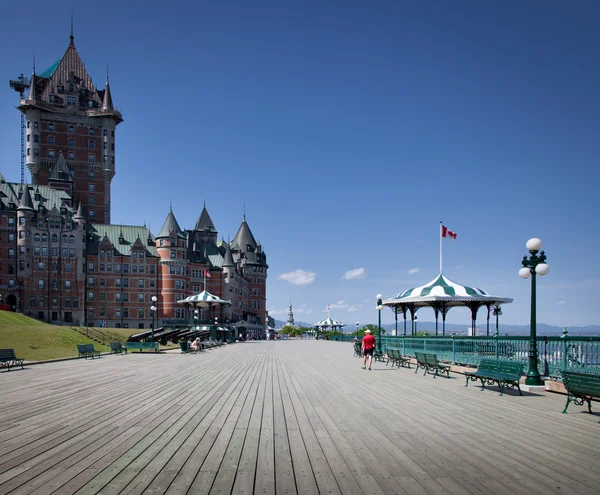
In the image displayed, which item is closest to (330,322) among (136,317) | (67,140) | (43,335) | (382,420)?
(136,317)

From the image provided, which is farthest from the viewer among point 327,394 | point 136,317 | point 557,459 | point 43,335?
point 136,317

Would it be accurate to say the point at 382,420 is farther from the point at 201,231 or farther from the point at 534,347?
the point at 201,231

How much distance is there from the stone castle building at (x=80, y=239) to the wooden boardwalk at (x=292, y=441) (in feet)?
222

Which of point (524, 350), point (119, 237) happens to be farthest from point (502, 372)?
point (119, 237)

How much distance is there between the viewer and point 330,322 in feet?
269

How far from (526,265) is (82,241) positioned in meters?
75.4

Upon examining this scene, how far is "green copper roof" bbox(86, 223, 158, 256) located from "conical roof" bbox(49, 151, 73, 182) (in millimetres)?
9202

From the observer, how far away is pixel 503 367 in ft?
44.0

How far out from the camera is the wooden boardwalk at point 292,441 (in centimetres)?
582

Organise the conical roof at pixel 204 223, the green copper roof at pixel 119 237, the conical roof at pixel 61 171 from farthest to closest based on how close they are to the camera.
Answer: the conical roof at pixel 204 223 → the conical roof at pixel 61 171 → the green copper roof at pixel 119 237

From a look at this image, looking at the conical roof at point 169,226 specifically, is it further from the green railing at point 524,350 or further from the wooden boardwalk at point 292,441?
the wooden boardwalk at point 292,441

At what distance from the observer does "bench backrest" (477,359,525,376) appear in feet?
42.0

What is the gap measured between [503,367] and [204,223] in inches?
4139

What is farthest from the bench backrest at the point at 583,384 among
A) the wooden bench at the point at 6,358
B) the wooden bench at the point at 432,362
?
the wooden bench at the point at 6,358
